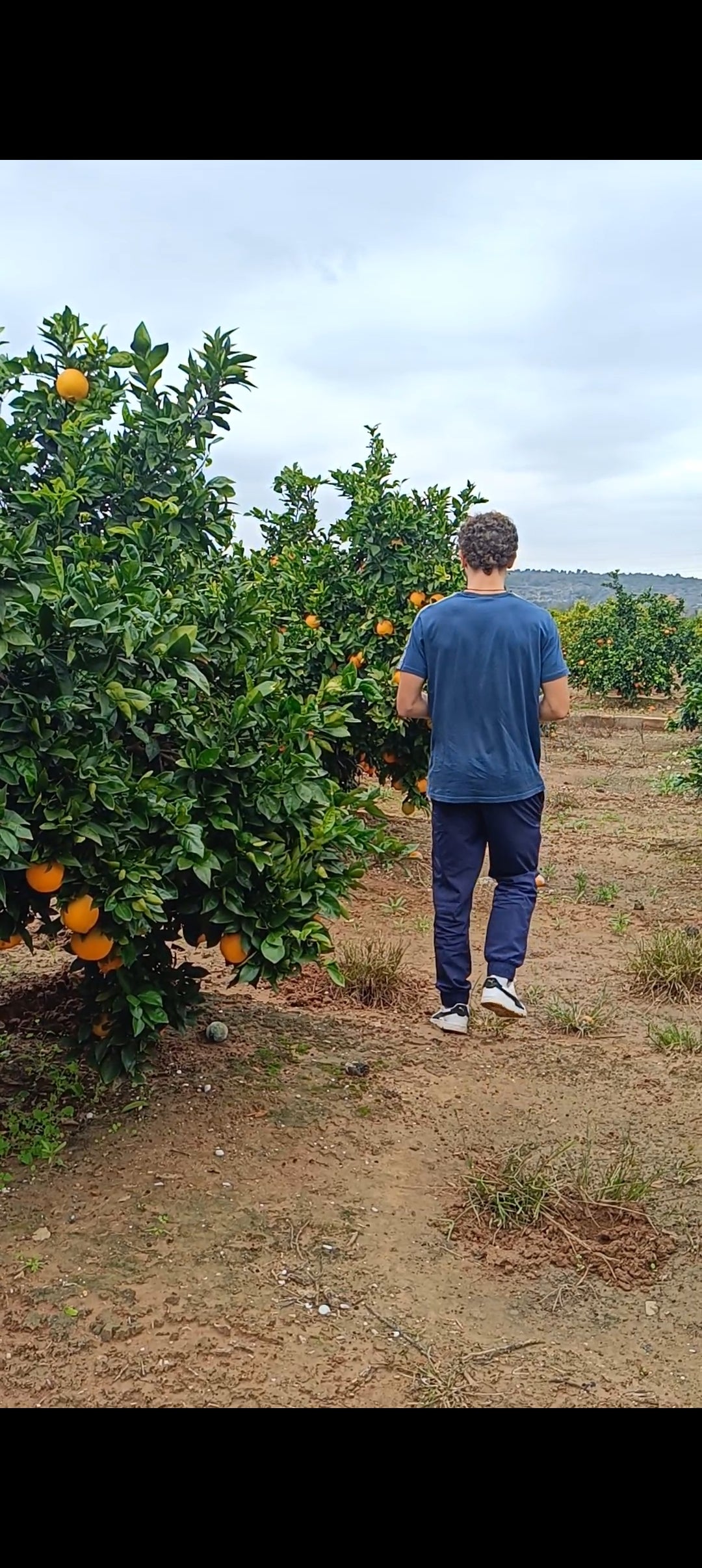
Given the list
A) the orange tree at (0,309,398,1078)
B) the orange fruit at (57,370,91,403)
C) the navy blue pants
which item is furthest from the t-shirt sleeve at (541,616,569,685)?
the orange fruit at (57,370,91,403)

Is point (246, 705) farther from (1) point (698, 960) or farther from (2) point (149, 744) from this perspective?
(1) point (698, 960)

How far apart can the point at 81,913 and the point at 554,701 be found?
5.20 ft

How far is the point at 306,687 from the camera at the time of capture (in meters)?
7.09

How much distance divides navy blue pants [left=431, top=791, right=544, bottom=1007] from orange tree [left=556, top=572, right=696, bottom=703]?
1492cm

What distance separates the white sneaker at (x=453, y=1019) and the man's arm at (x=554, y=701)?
36.8 inches

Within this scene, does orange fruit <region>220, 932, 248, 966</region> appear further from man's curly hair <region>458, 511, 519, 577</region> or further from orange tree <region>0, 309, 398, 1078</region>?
man's curly hair <region>458, 511, 519, 577</region>

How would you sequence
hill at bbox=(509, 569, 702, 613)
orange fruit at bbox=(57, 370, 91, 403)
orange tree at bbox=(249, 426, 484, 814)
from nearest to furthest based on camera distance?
1. orange fruit at bbox=(57, 370, 91, 403)
2. orange tree at bbox=(249, 426, 484, 814)
3. hill at bbox=(509, 569, 702, 613)

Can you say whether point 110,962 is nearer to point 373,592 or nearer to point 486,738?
point 486,738

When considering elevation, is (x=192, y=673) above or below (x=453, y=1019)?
above

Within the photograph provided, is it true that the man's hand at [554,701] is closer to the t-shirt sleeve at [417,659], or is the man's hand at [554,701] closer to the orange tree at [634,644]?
the t-shirt sleeve at [417,659]

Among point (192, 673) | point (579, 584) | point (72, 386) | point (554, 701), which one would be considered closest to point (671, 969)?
point (554, 701)

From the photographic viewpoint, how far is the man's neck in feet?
11.9

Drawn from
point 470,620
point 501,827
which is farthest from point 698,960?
point 470,620

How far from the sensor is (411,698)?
3.67m
